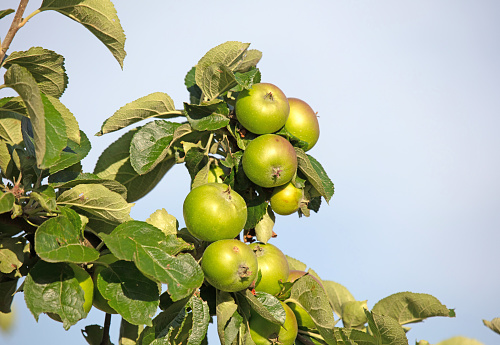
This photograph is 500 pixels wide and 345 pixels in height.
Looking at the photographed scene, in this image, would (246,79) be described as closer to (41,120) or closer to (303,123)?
(303,123)

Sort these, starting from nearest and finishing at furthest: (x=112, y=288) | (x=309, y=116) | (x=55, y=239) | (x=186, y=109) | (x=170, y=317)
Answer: (x=55, y=239) < (x=112, y=288) < (x=170, y=317) < (x=186, y=109) < (x=309, y=116)

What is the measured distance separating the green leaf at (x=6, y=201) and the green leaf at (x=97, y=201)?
20 centimetres

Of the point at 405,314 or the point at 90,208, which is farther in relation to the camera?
the point at 405,314

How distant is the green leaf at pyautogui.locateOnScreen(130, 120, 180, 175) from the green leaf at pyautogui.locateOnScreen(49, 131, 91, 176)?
0.61 feet

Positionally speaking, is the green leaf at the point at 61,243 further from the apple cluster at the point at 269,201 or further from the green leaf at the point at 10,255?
the apple cluster at the point at 269,201

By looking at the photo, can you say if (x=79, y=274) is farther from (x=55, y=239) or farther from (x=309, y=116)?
(x=309, y=116)

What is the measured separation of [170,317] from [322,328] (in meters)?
0.57

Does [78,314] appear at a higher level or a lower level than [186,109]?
lower

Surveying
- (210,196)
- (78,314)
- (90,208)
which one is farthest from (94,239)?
(210,196)

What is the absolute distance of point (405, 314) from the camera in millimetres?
2088

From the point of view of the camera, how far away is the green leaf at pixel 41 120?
1.38 metres

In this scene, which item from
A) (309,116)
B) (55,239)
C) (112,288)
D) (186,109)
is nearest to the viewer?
(55,239)

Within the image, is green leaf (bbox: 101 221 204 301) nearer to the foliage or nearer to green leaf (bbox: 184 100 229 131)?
the foliage

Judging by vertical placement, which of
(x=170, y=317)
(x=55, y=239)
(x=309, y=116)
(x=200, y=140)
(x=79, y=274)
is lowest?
(x=170, y=317)
